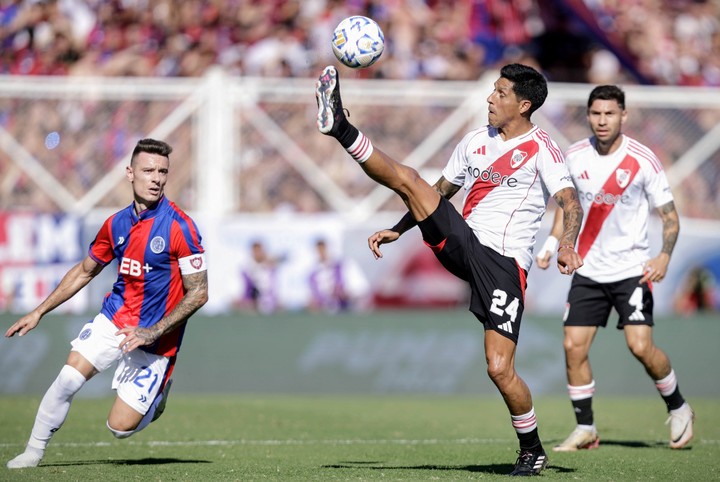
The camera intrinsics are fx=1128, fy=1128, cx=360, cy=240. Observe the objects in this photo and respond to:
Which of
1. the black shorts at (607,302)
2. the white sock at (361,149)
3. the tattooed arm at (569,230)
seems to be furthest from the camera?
the black shorts at (607,302)

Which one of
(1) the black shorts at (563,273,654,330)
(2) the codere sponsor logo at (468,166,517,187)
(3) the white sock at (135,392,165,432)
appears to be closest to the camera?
(2) the codere sponsor logo at (468,166,517,187)

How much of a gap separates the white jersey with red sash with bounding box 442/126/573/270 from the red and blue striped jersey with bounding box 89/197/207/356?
213 cm

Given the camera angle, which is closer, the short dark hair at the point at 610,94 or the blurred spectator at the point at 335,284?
the short dark hair at the point at 610,94

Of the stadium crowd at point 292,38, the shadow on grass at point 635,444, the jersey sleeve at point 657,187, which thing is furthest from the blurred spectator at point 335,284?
the jersey sleeve at point 657,187

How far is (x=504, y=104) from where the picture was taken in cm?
804

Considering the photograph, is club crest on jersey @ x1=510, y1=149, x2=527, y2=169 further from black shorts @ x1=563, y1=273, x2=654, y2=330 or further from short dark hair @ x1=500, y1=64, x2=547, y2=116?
black shorts @ x1=563, y1=273, x2=654, y2=330

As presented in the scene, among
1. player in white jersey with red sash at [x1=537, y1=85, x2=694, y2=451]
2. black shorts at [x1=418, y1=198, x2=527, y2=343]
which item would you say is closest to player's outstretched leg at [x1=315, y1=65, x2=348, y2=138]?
black shorts at [x1=418, y1=198, x2=527, y2=343]

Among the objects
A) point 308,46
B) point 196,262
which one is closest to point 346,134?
point 196,262

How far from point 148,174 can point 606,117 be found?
13.4 feet

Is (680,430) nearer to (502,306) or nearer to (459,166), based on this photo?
(502,306)

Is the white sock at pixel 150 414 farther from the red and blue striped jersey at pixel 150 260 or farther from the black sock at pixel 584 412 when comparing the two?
the black sock at pixel 584 412

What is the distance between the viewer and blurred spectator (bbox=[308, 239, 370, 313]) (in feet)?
52.9

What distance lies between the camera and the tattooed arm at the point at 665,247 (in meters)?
9.20

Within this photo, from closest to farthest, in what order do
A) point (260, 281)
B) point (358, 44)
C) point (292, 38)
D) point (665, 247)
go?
1. point (358, 44)
2. point (665, 247)
3. point (260, 281)
4. point (292, 38)
